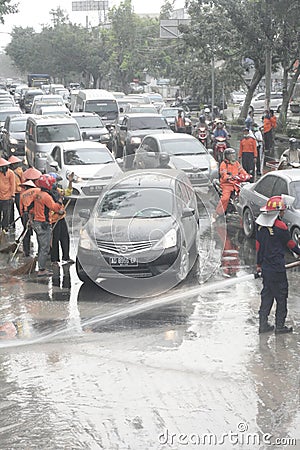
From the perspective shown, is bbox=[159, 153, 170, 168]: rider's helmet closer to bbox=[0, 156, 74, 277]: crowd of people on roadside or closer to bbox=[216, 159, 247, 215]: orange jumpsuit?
bbox=[216, 159, 247, 215]: orange jumpsuit

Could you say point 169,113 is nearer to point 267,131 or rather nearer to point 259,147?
point 267,131

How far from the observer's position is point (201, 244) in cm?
1417

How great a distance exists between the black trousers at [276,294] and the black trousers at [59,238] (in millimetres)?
4681

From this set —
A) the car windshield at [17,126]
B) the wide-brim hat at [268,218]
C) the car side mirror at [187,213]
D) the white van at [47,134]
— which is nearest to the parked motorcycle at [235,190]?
the car side mirror at [187,213]

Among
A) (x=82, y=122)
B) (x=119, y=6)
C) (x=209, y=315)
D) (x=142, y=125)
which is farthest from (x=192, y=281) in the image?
(x=119, y=6)

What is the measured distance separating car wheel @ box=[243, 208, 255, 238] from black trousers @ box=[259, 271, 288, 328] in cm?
572

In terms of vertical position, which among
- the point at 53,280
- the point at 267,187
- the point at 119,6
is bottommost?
the point at 53,280

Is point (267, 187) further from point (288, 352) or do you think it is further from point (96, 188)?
point (288, 352)

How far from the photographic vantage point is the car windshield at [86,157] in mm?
19719

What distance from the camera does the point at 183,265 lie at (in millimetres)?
11453

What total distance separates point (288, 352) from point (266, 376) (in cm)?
79

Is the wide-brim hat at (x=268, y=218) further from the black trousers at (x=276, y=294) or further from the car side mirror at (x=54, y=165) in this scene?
the car side mirror at (x=54, y=165)

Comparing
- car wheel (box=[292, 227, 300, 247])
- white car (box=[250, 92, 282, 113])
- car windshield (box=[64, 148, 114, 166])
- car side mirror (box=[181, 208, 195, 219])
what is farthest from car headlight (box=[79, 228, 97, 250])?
white car (box=[250, 92, 282, 113])

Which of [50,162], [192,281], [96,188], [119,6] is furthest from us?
[119,6]
